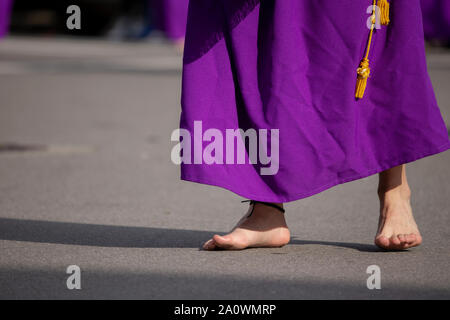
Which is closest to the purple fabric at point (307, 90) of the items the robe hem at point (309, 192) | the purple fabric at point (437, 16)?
the robe hem at point (309, 192)

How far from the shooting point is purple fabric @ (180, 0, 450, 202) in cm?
269

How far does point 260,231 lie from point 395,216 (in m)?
0.43

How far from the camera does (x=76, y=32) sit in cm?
2648

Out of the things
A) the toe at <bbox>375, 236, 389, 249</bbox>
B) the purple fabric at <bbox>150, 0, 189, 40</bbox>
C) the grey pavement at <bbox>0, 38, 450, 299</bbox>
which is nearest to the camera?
the grey pavement at <bbox>0, 38, 450, 299</bbox>

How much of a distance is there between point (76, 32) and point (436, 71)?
16353 millimetres

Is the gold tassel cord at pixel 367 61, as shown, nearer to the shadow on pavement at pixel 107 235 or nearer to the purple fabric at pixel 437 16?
the shadow on pavement at pixel 107 235

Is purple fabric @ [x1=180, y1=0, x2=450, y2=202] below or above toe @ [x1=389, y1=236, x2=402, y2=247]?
above

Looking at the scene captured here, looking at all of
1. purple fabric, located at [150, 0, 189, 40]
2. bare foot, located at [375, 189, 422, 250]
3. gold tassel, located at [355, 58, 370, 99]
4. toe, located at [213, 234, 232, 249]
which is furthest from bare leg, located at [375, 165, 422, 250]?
purple fabric, located at [150, 0, 189, 40]

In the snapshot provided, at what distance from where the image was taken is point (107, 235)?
3.11m

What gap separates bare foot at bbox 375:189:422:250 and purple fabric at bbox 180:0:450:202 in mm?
164

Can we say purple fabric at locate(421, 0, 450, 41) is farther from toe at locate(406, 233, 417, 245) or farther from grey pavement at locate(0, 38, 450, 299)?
toe at locate(406, 233, 417, 245)

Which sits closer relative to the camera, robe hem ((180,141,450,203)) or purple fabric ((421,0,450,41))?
robe hem ((180,141,450,203))

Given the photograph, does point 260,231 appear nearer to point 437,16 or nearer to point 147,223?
point 147,223
